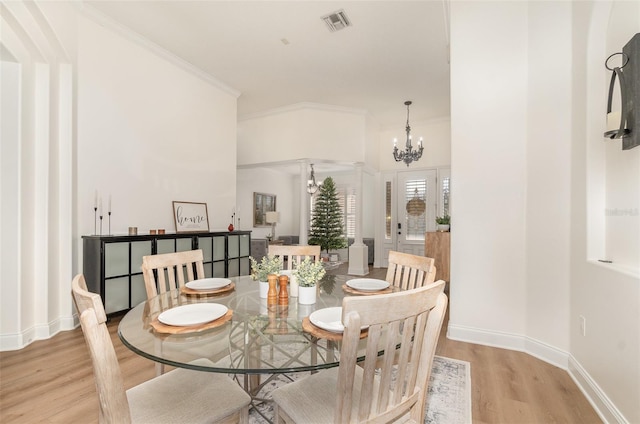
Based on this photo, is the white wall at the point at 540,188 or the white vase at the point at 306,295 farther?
the white wall at the point at 540,188

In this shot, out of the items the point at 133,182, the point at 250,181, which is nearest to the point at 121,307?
the point at 133,182

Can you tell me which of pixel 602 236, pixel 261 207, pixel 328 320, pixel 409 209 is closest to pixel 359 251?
pixel 409 209

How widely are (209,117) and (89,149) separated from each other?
1.89m

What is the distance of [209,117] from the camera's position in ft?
15.7

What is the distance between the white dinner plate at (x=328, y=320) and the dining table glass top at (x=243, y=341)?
7 cm

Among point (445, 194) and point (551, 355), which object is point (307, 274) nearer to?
point (551, 355)

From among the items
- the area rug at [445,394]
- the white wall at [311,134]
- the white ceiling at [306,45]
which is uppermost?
the white ceiling at [306,45]

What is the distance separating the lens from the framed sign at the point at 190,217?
4.19 metres

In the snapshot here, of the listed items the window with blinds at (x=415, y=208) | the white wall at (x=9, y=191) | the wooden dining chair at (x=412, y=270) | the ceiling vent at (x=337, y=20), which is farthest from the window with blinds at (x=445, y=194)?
the white wall at (x=9, y=191)

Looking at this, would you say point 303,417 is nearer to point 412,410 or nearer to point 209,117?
point 412,410

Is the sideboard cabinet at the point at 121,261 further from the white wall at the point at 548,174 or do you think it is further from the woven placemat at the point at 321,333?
the white wall at the point at 548,174

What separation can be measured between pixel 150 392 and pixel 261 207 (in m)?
6.83

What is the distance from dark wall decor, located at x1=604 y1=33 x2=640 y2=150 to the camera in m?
1.61

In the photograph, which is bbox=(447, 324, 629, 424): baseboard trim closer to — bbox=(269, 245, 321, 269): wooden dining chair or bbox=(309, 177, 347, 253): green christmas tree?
bbox=(269, 245, 321, 269): wooden dining chair
